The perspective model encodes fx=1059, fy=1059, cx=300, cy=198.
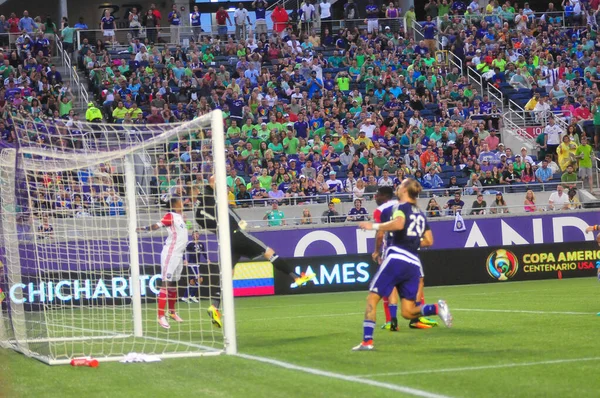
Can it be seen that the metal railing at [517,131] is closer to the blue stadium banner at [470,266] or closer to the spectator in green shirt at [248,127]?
the blue stadium banner at [470,266]

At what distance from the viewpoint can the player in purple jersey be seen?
38.2 feet

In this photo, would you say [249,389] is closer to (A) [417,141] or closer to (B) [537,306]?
(B) [537,306]

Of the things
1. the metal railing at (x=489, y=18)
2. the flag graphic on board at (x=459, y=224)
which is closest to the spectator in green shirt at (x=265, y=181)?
the flag graphic on board at (x=459, y=224)

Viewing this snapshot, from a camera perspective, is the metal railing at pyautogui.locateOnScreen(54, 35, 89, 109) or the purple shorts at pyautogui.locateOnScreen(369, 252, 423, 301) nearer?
the purple shorts at pyautogui.locateOnScreen(369, 252, 423, 301)

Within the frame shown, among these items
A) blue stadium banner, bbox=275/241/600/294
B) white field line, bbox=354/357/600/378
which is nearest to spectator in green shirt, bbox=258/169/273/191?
blue stadium banner, bbox=275/241/600/294

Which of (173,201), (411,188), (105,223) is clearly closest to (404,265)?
(411,188)

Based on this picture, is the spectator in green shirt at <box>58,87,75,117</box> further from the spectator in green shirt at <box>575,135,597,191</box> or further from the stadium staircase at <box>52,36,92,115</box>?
the spectator in green shirt at <box>575,135,597,191</box>

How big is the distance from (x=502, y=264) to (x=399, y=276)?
15882 millimetres

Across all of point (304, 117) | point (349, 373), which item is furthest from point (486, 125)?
point (349, 373)

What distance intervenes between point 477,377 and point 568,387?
95 centimetres

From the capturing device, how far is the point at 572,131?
32.3 metres

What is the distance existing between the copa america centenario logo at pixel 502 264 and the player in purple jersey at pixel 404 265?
15.2m

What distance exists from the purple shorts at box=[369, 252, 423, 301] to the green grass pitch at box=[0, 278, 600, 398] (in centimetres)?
66

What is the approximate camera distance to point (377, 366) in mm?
10477
